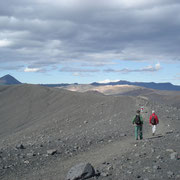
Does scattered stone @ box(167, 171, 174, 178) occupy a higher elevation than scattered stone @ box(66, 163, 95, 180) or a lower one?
higher

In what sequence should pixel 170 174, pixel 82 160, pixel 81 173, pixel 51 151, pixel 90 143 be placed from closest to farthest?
pixel 170 174 → pixel 81 173 → pixel 82 160 → pixel 51 151 → pixel 90 143

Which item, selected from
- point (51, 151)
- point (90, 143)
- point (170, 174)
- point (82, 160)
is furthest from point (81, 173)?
point (90, 143)

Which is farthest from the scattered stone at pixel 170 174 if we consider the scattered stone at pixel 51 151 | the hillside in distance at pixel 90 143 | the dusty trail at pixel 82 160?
the scattered stone at pixel 51 151

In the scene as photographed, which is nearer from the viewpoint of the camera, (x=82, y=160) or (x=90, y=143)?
(x=82, y=160)

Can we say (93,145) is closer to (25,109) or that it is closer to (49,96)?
(25,109)

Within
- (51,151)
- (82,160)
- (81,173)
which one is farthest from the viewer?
(51,151)

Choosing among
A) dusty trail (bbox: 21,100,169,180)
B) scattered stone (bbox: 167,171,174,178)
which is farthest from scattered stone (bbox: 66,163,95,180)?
scattered stone (bbox: 167,171,174,178)

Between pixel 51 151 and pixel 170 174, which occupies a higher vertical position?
pixel 170 174

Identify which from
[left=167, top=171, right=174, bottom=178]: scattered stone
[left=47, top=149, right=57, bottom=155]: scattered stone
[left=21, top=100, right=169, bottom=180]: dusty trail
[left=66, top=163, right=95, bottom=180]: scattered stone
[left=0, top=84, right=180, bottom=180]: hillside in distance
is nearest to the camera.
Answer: [left=167, top=171, right=174, bottom=178]: scattered stone

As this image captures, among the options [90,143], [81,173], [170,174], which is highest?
[170,174]

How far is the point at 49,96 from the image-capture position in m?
40.9

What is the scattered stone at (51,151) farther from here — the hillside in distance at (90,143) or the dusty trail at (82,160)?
the dusty trail at (82,160)

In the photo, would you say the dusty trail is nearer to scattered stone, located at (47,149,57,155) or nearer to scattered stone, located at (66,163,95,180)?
scattered stone, located at (47,149,57,155)

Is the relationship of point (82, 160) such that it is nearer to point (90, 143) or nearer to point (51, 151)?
point (51, 151)
